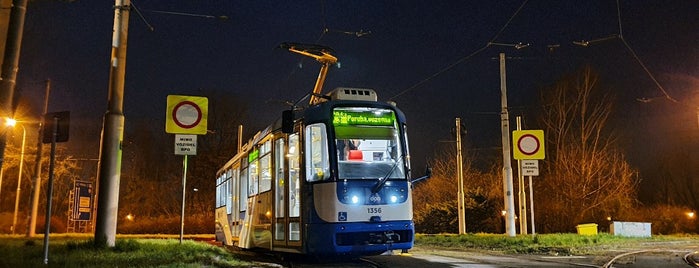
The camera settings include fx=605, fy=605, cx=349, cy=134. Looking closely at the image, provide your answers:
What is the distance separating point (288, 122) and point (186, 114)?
3608mm

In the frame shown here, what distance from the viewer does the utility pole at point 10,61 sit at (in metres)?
7.70

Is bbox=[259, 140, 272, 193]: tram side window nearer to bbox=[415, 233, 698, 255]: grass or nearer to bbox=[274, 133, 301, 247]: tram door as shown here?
bbox=[274, 133, 301, 247]: tram door

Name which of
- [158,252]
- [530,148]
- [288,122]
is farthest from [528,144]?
[158,252]

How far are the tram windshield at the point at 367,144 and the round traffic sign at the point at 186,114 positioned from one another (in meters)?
4.05

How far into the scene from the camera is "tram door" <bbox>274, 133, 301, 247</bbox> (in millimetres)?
12031

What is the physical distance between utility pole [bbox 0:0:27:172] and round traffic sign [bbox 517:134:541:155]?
15.6 meters

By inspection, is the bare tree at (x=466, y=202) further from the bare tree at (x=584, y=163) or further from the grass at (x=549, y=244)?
the grass at (x=549, y=244)

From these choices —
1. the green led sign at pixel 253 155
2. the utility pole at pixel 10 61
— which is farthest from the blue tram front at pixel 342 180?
the utility pole at pixel 10 61

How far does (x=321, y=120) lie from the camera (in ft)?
39.1

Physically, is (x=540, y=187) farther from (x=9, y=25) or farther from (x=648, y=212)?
(x=9, y=25)

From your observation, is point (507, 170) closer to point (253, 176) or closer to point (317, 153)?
point (253, 176)

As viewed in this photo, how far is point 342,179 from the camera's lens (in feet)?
37.7

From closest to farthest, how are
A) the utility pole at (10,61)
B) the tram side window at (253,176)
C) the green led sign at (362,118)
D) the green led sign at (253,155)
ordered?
the utility pole at (10,61) → the green led sign at (362,118) → the tram side window at (253,176) → the green led sign at (253,155)

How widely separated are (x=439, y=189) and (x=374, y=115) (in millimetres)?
36689
